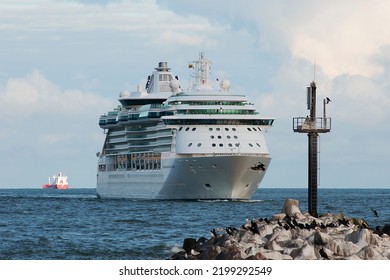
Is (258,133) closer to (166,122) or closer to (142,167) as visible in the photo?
(166,122)

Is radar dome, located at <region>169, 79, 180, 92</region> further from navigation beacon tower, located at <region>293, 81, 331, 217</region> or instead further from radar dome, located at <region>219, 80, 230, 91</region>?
navigation beacon tower, located at <region>293, 81, 331, 217</region>

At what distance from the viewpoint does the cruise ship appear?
7969 cm

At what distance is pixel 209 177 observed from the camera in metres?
79.7

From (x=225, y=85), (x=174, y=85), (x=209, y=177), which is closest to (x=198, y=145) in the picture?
(x=209, y=177)

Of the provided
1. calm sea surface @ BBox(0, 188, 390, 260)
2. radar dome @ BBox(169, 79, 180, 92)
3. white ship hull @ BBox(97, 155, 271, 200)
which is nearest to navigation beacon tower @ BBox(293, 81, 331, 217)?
calm sea surface @ BBox(0, 188, 390, 260)

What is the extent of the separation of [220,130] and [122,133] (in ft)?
59.0

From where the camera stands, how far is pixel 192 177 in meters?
80.4

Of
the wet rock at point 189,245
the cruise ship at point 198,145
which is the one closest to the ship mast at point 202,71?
the cruise ship at point 198,145

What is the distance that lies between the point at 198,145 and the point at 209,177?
2.42 meters

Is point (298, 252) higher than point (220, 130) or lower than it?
lower

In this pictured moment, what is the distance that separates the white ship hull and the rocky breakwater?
4516cm

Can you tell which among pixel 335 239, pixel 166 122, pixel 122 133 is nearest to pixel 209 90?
pixel 166 122
